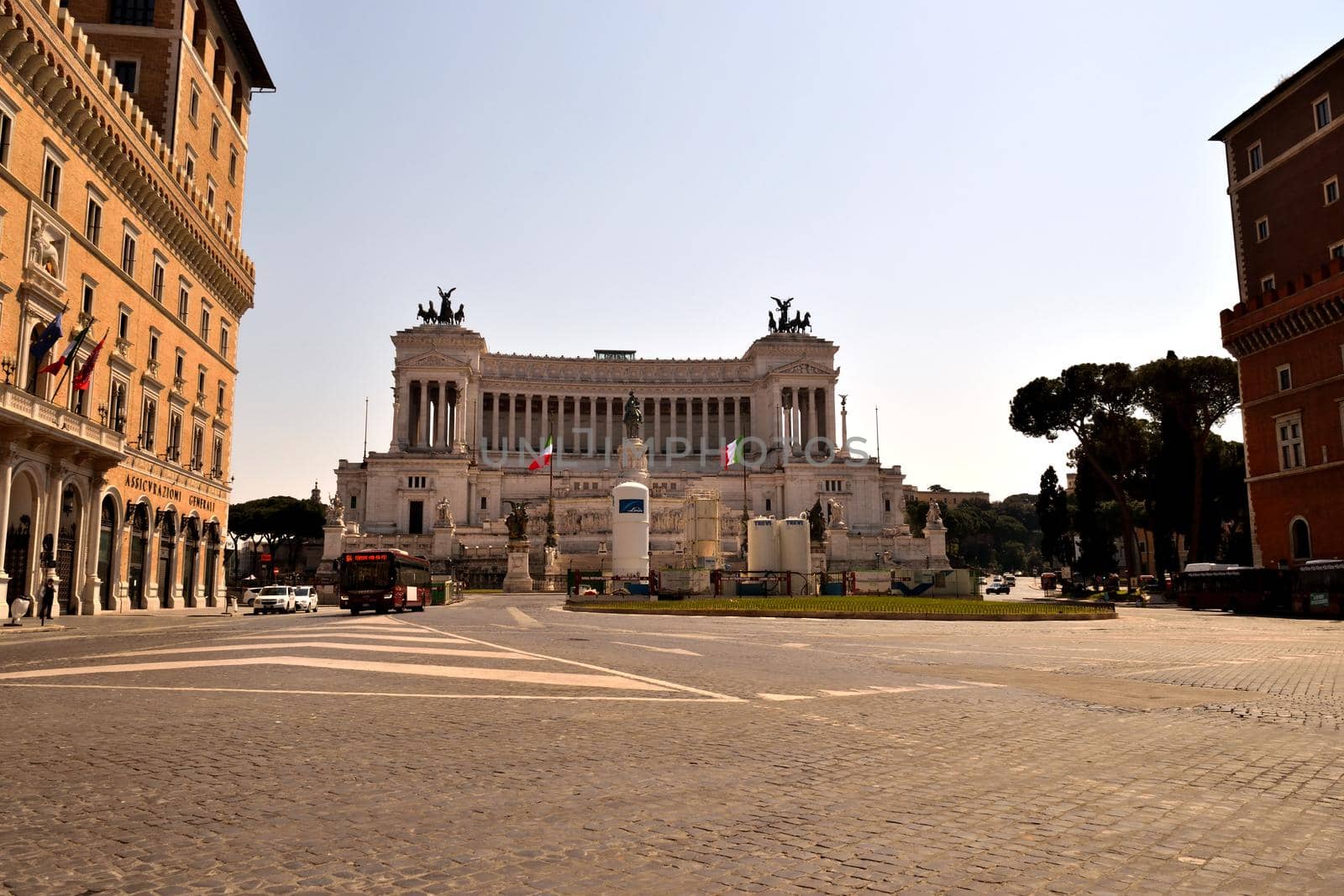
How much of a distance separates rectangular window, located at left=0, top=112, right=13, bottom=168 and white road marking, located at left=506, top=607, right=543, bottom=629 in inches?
809

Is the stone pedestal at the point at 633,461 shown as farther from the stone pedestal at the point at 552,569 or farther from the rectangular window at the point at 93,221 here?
the rectangular window at the point at 93,221

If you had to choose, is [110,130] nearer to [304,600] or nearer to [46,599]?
[46,599]

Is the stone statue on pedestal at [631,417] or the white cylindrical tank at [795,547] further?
the stone statue on pedestal at [631,417]

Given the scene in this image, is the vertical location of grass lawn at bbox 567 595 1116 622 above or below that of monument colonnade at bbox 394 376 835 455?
below

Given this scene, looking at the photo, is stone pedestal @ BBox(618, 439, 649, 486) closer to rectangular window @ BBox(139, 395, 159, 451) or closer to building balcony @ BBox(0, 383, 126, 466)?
rectangular window @ BBox(139, 395, 159, 451)

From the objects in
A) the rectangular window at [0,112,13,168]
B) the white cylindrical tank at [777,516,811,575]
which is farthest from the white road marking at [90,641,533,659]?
the white cylindrical tank at [777,516,811,575]

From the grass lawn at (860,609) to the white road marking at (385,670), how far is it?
22.9 m

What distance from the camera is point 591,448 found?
12431 cm

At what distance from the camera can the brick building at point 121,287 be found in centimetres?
3041

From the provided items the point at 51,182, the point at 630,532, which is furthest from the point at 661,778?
the point at 630,532

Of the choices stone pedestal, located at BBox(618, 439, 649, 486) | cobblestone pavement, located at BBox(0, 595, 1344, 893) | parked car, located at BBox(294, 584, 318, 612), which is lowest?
cobblestone pavement, located at BBox(0, 595, 1344, 893)

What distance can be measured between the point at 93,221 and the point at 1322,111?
5472 centimetres

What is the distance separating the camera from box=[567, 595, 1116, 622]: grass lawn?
37.2 metres

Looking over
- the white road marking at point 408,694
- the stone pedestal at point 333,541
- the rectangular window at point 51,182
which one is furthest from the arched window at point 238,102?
the white road marking at point 408,694
